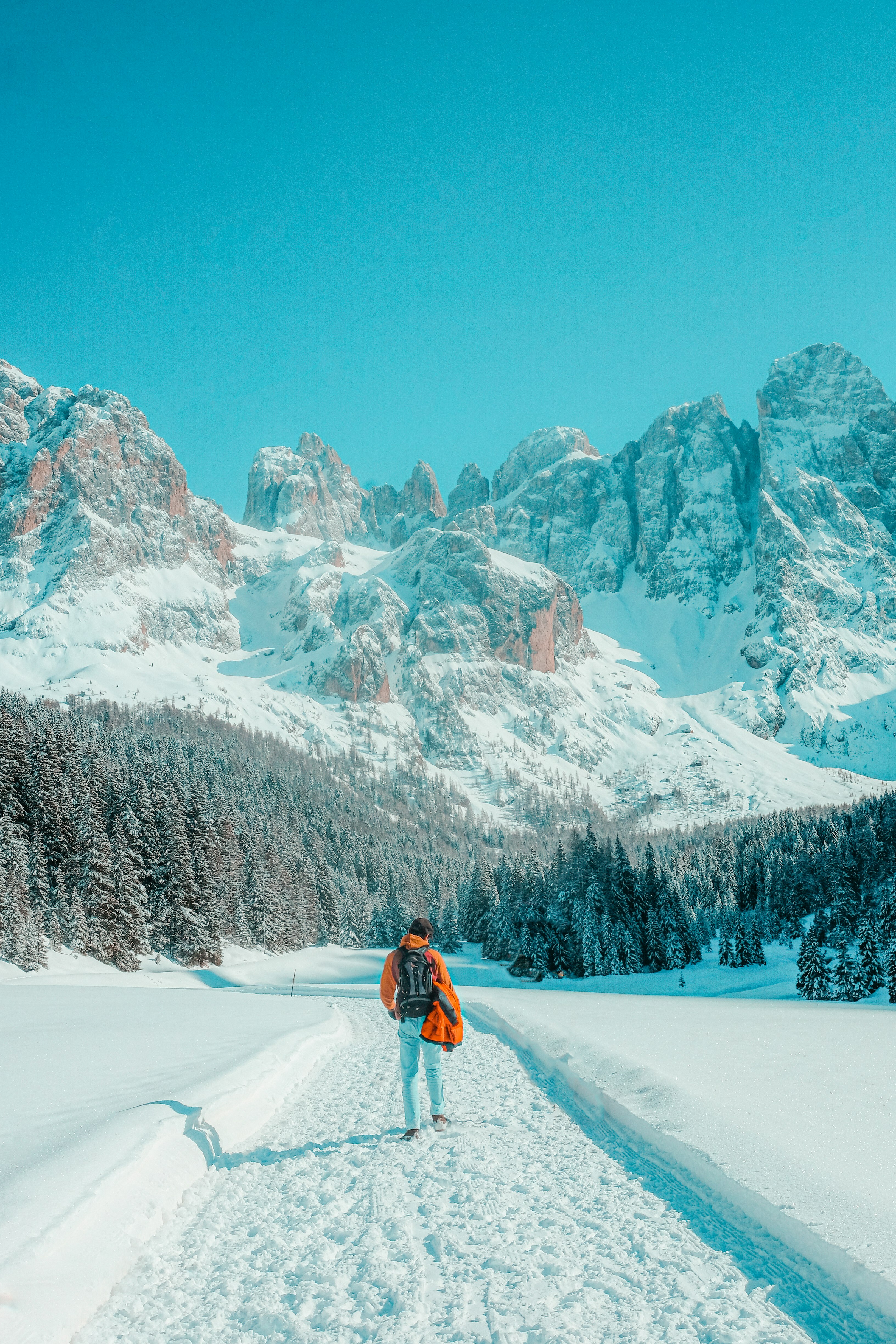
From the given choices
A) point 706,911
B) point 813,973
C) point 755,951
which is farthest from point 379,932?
point 813,973

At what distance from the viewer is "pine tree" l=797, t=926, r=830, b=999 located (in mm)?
47125

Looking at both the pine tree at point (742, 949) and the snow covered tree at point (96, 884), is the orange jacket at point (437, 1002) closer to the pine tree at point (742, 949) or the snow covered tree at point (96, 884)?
the snow covered tree at point (96, 884)

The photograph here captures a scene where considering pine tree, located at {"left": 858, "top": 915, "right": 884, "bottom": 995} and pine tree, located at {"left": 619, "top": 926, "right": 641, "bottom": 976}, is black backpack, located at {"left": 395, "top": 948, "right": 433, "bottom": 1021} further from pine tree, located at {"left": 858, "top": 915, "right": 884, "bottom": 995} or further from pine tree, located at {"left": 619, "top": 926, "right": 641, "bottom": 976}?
pine tree, located at {"left": 619, "top": 926, "right": 641, "bottom": 976}

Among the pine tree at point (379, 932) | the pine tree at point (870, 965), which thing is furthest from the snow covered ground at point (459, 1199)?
the pine tree at point (379, 932)

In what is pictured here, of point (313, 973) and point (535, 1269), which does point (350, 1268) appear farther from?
point (313, 973)

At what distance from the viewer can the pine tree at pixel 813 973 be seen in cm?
4712

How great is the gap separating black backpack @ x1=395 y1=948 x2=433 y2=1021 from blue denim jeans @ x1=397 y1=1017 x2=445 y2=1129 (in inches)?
4.3

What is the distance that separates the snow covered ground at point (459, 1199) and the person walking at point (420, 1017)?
0.43m

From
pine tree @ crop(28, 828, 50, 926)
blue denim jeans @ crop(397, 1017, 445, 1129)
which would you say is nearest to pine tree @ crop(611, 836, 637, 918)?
pine tree @ crop(28, 828, 50, 926)

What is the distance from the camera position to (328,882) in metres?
82.7

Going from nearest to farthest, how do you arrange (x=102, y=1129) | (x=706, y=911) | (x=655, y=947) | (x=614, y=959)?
(x=102, y=1129), (x=614, y=959), (x=655, y=947), (x=706, y=911)

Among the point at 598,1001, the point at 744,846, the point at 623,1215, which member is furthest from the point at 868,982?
the point at 744,846

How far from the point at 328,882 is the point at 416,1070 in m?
78.3

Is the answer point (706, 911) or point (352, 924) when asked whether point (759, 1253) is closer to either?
point (352, 924)
